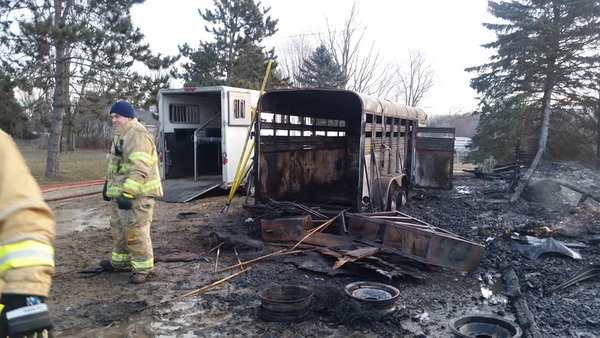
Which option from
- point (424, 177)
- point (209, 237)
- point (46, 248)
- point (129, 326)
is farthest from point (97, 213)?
point (46, 248)

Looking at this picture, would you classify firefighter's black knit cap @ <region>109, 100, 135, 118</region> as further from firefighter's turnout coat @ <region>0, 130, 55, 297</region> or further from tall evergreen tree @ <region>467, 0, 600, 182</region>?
tall evergreen tree @ <region>467, 0, 600, 182</region>

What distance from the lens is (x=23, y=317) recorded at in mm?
1828

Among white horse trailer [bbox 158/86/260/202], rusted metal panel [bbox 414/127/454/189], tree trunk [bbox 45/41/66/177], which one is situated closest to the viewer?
white horse trailer [bbox 158/86/260/202]

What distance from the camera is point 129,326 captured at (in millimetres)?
4250

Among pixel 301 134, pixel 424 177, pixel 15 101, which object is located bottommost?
pixel 424 177

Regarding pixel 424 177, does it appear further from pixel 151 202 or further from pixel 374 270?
pixel 151 202

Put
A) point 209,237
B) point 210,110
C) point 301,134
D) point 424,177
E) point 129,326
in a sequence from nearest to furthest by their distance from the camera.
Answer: point 129,326, point 209,237, point 301,134, point 424,177, point 210,110

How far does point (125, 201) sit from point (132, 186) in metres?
0.19

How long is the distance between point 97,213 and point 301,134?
4.87 m

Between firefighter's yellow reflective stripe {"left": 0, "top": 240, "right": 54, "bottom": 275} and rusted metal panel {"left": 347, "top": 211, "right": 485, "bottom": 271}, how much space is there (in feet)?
15.5

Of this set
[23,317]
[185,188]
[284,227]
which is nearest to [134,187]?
[284,227]

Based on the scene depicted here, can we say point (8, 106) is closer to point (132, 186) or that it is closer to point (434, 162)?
point (132, 186)

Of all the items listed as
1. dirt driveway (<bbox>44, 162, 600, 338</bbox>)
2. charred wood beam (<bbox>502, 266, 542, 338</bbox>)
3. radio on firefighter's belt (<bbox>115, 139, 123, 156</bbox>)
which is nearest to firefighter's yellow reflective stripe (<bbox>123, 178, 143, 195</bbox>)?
radio on firefighter's belt (<bbox>115, 139, 123, 156</bbox>)

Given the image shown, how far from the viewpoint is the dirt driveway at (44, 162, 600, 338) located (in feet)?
14.1
